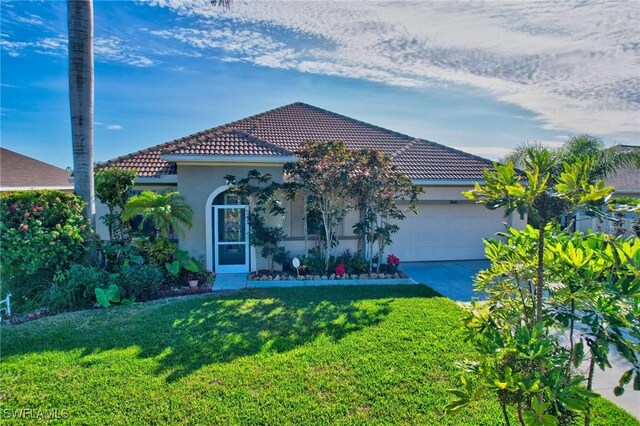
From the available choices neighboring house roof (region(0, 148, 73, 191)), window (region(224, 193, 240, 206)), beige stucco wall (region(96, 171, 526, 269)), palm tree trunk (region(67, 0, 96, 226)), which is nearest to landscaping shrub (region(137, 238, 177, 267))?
beige stucco wall (region(96, 171, 526, 269))

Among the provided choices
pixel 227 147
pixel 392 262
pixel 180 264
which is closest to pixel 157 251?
pixel 180 264

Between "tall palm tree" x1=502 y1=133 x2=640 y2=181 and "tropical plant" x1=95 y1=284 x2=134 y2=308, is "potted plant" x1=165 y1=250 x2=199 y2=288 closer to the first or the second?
"tropical plant" x1=95 y1=284 x2=134 y2=308

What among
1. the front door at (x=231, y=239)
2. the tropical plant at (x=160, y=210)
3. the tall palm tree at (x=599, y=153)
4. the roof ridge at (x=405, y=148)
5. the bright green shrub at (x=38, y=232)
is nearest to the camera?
the bright green shrub at (x=38, y=232)

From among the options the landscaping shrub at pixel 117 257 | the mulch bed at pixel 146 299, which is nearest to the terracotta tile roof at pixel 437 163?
the mulch bed at pixel 146 299

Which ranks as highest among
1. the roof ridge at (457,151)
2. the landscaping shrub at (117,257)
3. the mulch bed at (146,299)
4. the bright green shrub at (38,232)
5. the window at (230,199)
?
the roof ridge at (457,151)

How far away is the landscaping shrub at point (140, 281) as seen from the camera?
9.05 meters

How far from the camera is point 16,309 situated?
→ 8.19 meters

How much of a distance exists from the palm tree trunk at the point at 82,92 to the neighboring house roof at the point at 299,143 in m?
2.22

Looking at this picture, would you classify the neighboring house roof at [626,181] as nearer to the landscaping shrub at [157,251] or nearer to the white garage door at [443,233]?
the white garage door at [443,233]

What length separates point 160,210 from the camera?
10.5 m

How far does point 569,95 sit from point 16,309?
58.9 ft

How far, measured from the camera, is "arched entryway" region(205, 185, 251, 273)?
12102mm

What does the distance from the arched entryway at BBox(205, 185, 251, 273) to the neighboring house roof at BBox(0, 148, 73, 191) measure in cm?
1114

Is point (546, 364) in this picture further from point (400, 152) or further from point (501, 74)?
point (400, 152)
